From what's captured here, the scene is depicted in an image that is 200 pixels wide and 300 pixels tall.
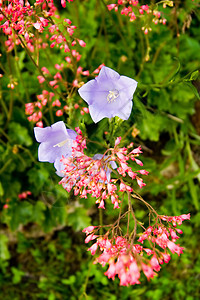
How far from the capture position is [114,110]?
1292 mm

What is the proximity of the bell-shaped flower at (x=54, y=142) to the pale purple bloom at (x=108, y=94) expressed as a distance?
16 centimetres

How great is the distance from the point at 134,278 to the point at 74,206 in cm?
170

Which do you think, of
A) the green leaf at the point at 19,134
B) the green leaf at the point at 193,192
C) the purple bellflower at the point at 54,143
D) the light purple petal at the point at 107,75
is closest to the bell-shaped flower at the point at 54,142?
the purple bellflower at the point at 54,143

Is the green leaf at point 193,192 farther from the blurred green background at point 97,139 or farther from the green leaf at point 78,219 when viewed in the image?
the green leaf at point 78,219

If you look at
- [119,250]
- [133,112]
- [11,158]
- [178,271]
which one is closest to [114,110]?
[133,112]

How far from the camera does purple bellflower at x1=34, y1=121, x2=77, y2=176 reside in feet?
4.32

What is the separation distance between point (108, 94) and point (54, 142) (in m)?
0.32

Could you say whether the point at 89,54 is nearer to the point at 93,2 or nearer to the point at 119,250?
the point at 93,2

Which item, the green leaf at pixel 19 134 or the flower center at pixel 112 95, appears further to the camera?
the green leaf at pixel 19 134

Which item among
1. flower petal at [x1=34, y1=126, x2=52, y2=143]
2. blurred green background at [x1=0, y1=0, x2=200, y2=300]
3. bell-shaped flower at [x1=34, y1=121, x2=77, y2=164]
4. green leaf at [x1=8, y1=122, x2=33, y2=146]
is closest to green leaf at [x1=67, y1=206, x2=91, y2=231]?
blurred green background at [x1=0, y1=0, x2=200, y2=300]

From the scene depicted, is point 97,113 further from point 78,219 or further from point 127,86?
point 78,219

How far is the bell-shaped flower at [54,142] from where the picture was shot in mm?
1316

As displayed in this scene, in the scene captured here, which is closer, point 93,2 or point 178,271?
point 93,2

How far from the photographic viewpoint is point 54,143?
1391 mm
